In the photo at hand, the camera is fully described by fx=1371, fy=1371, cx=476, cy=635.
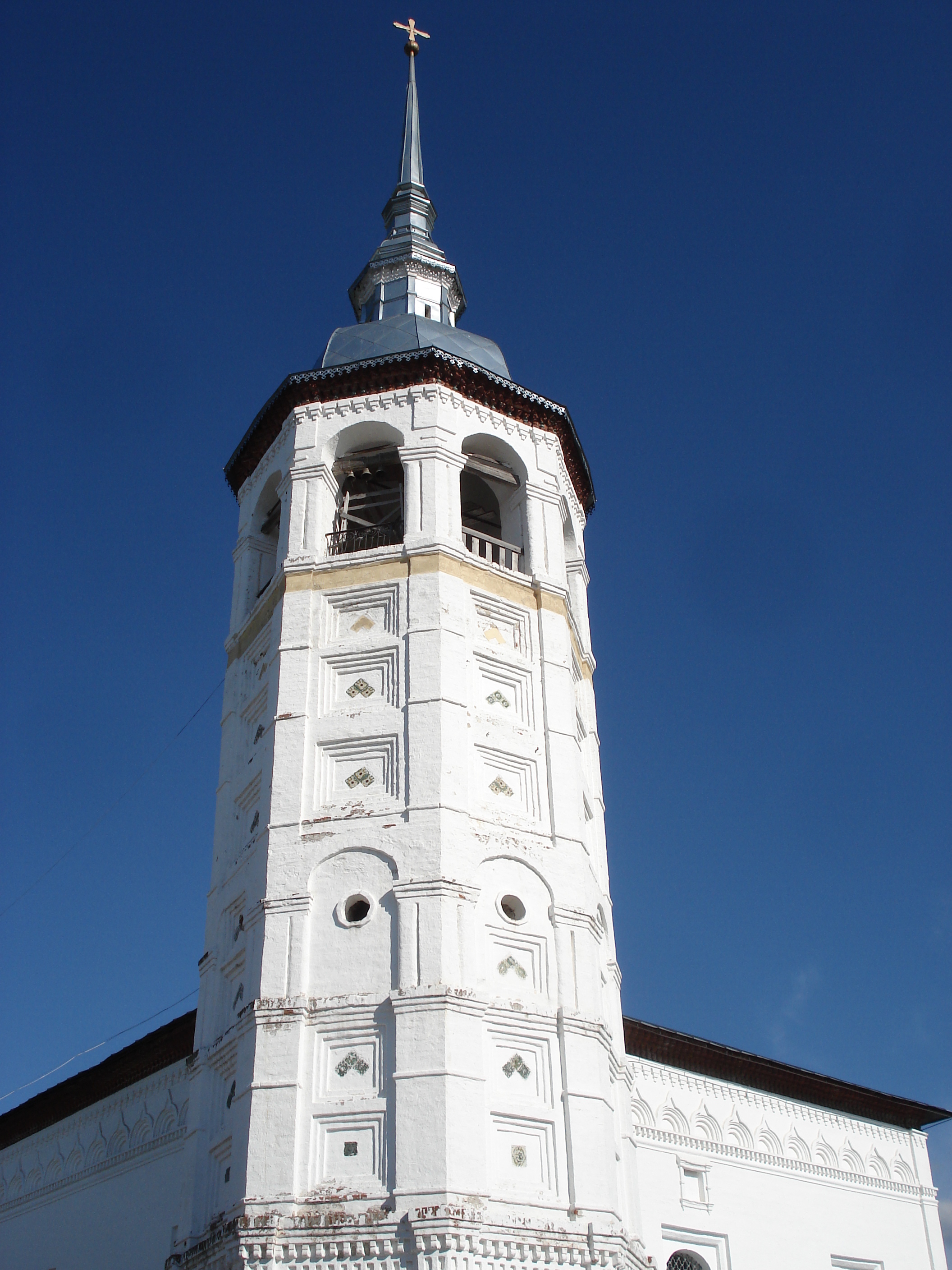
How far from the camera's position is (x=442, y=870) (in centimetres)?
1662

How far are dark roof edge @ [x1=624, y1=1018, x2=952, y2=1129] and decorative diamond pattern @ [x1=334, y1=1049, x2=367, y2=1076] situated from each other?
6.57 m

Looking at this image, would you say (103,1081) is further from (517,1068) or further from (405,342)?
(405,342)

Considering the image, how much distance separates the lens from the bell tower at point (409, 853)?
14.9m

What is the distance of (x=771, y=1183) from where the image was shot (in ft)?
72.4

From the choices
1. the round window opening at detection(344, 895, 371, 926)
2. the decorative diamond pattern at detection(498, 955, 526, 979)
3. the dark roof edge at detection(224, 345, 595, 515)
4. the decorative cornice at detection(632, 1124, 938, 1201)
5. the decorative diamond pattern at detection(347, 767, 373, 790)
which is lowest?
the decorative cornice at detection(632, 1124, 938, 1201)

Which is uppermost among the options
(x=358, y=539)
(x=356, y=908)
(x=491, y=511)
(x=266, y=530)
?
(x=491, y=511)

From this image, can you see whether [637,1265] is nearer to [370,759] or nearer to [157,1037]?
[370,759]

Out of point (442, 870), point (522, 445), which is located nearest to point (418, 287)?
point (522, 445)

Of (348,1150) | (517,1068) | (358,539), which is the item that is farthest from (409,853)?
(358,539)

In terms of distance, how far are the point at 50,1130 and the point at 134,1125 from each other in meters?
3.16

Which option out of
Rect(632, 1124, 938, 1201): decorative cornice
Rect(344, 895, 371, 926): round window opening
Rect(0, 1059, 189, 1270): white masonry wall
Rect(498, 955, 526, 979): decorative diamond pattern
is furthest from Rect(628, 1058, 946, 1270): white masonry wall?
Rect(0, 1059, 189, 1270): white masonry wall

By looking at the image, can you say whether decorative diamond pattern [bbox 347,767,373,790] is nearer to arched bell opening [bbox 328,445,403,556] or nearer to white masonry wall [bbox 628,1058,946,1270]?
arched bell opening [bbox 328,445,403,556]

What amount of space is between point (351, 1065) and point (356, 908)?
196 cm

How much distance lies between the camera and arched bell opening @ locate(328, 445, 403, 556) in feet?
67.9
